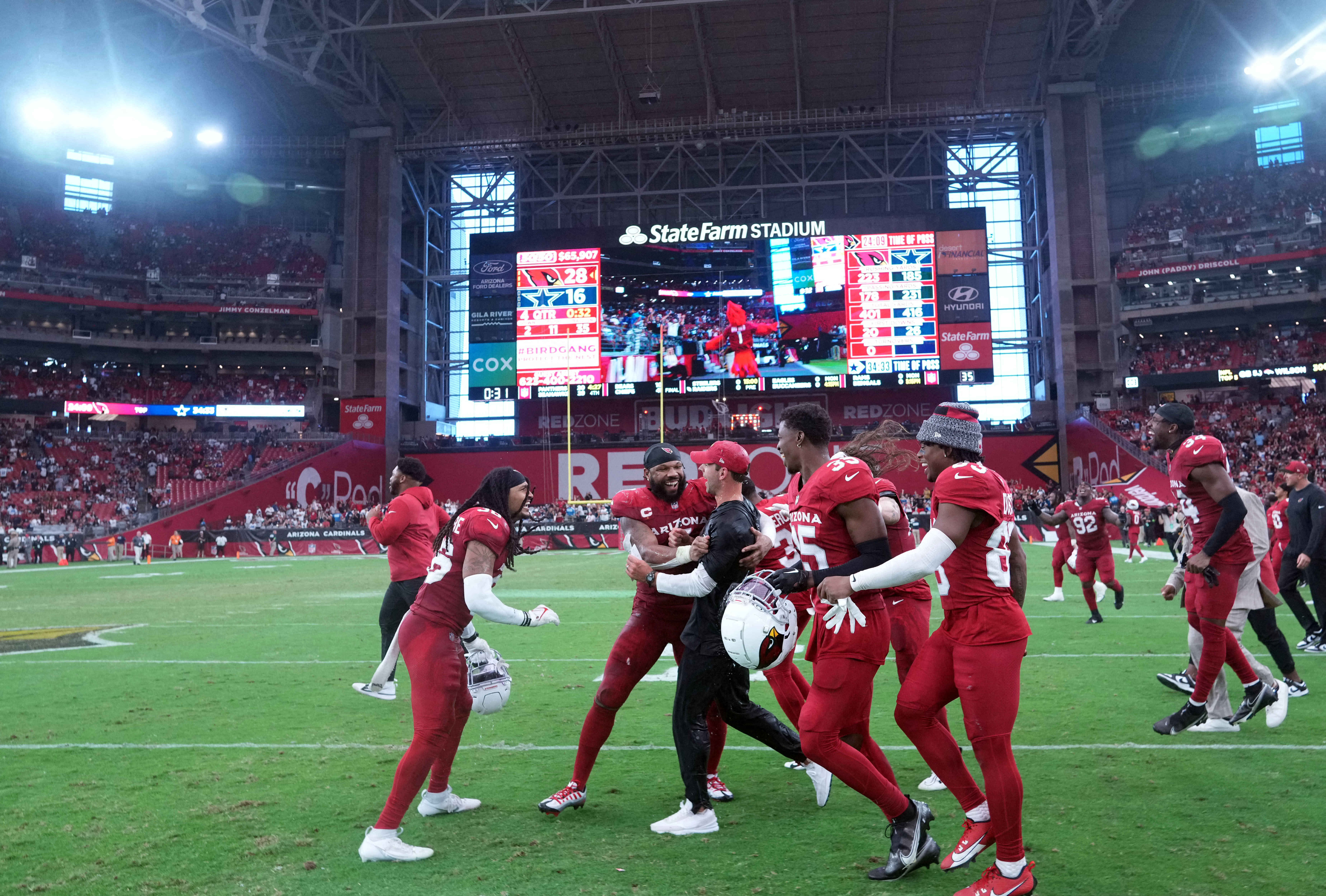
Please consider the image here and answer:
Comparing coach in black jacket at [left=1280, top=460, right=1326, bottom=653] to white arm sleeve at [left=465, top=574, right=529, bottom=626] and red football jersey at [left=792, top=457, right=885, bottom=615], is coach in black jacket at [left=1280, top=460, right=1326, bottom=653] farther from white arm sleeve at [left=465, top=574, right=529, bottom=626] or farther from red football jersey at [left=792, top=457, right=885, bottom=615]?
white arm sleeve at [left=465, top=574, right=529, bottom=626]

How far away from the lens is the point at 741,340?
3925 cm

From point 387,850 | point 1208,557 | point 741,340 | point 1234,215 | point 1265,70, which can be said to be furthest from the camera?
point 1234,215

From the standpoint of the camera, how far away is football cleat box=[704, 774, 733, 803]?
5.44 metres

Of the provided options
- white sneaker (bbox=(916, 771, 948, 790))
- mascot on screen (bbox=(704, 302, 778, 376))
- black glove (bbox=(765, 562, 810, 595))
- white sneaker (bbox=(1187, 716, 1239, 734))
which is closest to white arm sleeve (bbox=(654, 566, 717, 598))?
black glove (bbox=(765, 562, 810, 595))

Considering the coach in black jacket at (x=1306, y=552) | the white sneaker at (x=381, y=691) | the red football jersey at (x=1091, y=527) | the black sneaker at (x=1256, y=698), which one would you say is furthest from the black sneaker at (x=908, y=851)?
the red football jersey at (x=1091, y=527)

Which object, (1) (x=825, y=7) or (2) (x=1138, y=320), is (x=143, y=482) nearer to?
A: (1) (x=825, y=7)

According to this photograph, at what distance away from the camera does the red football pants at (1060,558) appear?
1570cm

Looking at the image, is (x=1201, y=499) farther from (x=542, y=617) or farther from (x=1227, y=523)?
(x=542, y=617)

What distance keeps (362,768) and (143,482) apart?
45.9 meters

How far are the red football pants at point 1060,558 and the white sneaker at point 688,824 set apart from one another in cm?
1227

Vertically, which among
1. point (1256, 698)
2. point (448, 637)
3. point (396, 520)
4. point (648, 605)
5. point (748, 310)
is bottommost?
point (1256, 698)

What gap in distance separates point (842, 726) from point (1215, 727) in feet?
13.2

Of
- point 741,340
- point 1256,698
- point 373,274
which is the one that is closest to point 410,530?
point 1256,698

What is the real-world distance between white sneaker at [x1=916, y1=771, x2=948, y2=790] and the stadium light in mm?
41443
